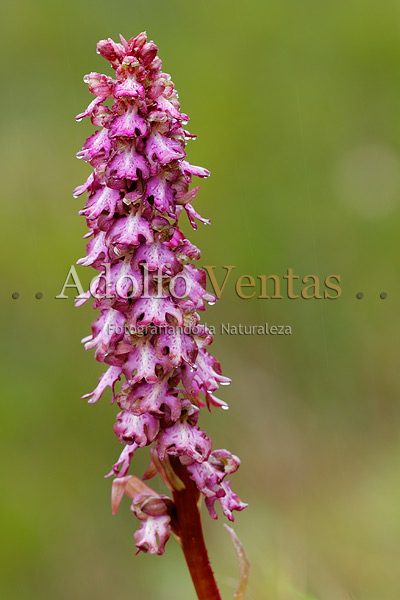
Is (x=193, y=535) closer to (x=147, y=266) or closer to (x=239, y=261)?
(x=147, y=266)

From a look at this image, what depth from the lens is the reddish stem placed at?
1.50 m

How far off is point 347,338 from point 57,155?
1583mm

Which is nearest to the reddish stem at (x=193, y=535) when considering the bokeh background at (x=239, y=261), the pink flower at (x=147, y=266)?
the pink flower at (x=147, y=266)

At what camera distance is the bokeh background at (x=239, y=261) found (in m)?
2.95

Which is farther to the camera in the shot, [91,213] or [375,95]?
[375,95]

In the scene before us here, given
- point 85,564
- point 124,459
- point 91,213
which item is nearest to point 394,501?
point 85,564

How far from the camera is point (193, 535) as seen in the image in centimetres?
151

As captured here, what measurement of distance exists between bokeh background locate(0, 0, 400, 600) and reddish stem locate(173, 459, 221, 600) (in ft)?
3.92

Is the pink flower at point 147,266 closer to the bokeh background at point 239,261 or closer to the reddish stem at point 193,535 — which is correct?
the reddish stem at point 193,535

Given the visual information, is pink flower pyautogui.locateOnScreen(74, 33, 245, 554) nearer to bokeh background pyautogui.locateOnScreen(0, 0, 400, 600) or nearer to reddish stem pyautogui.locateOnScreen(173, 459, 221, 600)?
reddish stem pyautogui.locateOnScreen(173, 459, 221, 600)

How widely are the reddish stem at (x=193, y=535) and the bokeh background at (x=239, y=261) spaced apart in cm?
120

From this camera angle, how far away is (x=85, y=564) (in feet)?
9.70

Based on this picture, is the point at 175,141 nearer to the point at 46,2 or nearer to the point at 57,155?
the point at 57,155

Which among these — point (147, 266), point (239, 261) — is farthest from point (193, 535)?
point (239, 261)
